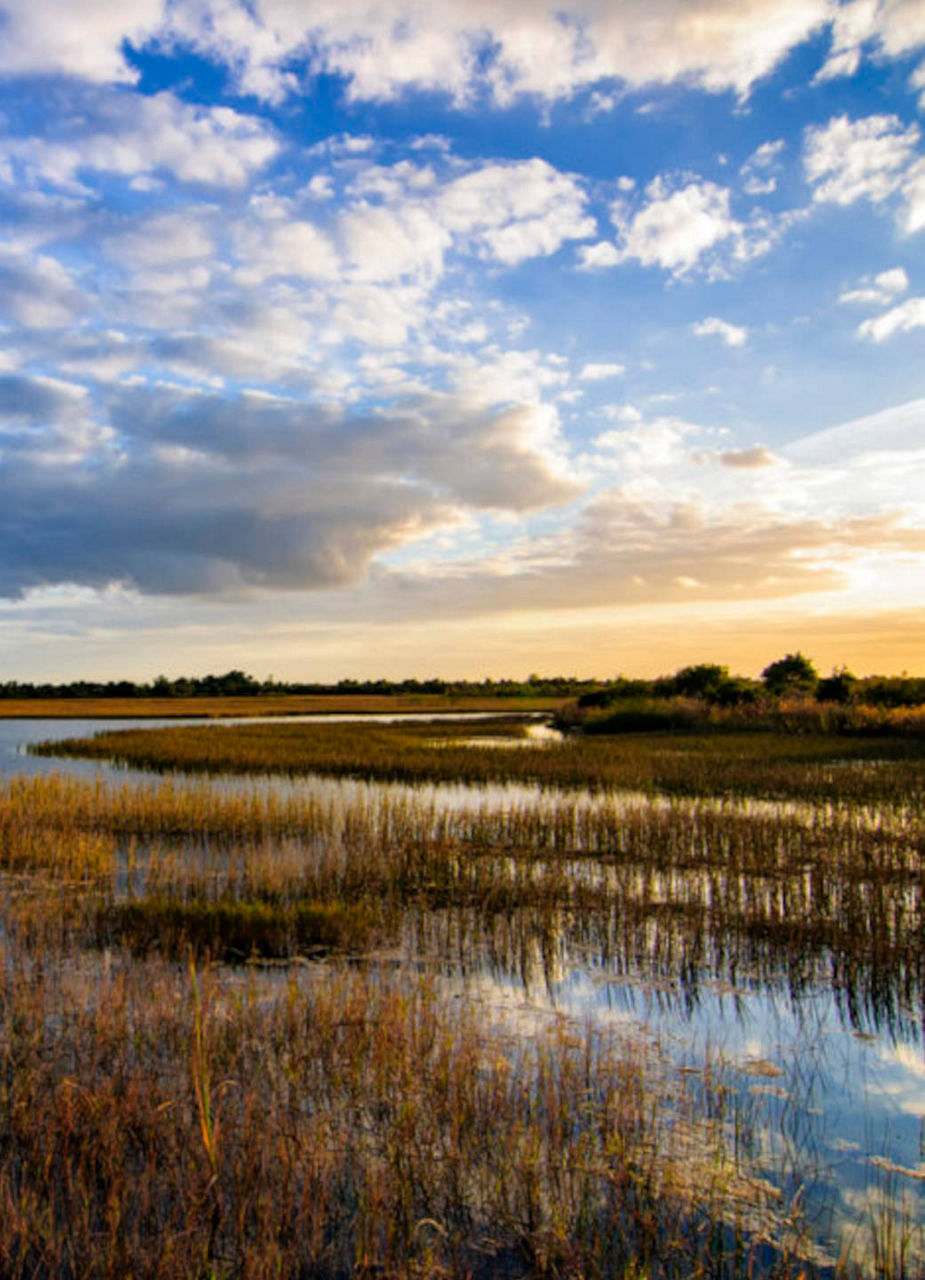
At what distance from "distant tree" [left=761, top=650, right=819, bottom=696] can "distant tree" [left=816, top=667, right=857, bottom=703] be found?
11349mm

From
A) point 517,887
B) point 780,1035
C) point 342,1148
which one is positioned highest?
point 342,1148

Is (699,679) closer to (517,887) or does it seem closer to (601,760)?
(601,760)

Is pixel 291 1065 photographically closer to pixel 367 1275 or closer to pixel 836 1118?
pixel 367 1275

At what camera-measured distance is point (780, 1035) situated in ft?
22.2

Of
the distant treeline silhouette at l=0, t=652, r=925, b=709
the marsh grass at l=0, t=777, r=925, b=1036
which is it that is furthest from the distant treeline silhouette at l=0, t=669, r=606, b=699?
the marsh grass at l=0, t=777, r=925, b=1036

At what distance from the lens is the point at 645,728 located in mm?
47750

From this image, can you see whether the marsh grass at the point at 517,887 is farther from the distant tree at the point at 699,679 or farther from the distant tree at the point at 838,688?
the distant tree at the point at 699,679

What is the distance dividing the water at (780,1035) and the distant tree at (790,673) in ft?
190

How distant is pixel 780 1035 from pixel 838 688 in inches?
1873

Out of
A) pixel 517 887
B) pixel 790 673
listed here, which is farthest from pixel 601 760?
pixel 790 673

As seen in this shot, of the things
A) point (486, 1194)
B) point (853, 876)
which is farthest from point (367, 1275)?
point (853, 876)

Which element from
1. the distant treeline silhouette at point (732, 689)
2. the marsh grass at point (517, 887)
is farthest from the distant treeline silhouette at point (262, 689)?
the marsh grass at point (517, 887)

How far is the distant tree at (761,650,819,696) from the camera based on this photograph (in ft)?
211

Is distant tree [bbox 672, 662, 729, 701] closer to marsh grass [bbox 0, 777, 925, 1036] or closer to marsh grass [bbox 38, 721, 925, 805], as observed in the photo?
marsh grass [bbox 38, 721, 925, 805]
